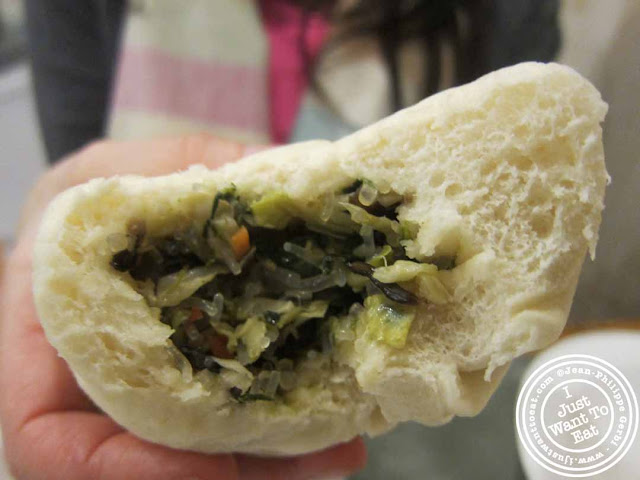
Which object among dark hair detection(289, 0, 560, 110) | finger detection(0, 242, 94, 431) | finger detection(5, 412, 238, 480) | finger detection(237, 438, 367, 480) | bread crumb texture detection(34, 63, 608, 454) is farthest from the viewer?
dark hair detection(289, 0, 560, 110)

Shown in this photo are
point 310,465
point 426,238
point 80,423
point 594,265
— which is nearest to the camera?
point 426,238

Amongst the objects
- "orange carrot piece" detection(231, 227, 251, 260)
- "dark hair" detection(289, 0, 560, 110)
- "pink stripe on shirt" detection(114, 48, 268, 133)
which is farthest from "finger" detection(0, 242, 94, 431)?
"dark hair" detection(289, 0, 560, 110)

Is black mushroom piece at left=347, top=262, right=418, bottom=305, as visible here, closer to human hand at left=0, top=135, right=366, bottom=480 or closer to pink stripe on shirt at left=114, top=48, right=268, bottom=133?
human hand at left=0, top=135, right=366, bottom=480

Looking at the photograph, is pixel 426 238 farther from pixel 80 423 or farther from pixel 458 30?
pixel 458 30

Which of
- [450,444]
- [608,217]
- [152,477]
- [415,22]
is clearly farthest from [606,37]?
[152,477]

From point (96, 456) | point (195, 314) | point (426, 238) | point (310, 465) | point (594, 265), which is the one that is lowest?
point (310, 465)

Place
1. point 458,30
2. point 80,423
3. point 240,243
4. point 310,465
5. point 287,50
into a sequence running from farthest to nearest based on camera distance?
point 287,50 → point 458,30 → point 310,465 → point 80,423 → point 240,243

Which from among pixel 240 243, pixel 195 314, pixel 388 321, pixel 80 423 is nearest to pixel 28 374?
pixel 80 423
